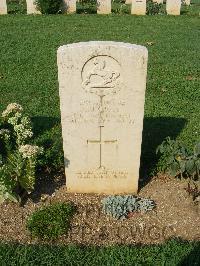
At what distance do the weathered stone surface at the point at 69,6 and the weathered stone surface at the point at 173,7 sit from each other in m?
3.71

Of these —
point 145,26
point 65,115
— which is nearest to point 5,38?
point 145,26

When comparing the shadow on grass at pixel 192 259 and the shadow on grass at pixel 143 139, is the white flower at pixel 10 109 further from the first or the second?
the shadow on grass at pixel 192 259

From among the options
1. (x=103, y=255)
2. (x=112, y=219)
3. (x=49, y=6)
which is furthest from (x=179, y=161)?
(x=49, y=6)

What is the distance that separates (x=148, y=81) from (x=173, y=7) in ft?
29.0

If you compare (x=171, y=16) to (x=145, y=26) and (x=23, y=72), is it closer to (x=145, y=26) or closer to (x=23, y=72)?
(x=145, y=26)

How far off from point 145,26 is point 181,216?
34.2 feet

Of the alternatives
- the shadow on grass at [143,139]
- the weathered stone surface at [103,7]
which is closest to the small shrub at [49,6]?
the weathered stone surface at [103,7]

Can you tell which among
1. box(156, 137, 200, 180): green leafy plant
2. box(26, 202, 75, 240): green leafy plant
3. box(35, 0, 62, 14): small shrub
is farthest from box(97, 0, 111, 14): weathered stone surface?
box(26, 202, 75, 240): green leafy plant

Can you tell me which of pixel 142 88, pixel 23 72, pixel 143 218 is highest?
pixel 142 88

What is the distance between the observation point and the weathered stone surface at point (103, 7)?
1666cm

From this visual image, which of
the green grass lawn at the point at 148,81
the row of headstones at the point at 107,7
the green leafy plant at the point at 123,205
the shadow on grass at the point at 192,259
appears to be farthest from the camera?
the row of headstones at the point at 107,7

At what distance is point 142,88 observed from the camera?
4922mm

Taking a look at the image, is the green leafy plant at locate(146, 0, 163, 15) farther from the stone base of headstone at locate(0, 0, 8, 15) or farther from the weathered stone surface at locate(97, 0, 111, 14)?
the stone base of headstone at locate(0, 0, 8, 15)

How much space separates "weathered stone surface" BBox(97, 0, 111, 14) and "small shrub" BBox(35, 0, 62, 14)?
1511 mm
